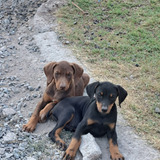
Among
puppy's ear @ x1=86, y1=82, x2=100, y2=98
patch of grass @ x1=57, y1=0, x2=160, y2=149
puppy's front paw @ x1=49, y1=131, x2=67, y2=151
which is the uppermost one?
puppy's ear @ x1=86, y1=82, x2=100, y2=98

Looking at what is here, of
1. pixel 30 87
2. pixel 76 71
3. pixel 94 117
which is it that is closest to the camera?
pixel 94 117

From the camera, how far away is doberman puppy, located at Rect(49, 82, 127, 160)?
5.72m

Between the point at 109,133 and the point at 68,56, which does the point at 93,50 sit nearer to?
the point at 68,56

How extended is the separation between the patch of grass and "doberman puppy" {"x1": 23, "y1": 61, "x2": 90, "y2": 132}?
52.2 inches

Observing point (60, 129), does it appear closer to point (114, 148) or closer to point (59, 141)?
point (59, 141)

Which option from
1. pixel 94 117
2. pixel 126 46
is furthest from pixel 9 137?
pixel 126 46

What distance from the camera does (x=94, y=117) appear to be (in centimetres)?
595

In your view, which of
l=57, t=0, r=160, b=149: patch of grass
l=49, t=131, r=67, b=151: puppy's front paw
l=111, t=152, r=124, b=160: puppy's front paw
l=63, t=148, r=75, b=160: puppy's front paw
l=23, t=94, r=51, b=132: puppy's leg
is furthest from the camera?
l=57, t=0, r=160, b=149: patch of grass

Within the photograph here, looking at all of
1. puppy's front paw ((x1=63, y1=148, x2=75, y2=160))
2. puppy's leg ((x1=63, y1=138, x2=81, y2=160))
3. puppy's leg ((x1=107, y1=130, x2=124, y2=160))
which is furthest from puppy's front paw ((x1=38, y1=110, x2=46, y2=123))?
puppy's leg ((x1=107, y1=130, x2=124, y2=160))

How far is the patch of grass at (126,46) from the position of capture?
761 centimetres

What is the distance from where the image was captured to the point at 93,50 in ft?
33.8

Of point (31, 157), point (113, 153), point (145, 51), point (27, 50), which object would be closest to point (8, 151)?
point (31, 157)

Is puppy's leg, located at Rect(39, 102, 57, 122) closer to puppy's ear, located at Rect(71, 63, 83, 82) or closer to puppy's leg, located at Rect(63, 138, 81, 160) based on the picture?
puppy's ear, located at Rect(71, 63, 83, 82)

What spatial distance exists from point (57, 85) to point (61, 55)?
3.20 m
